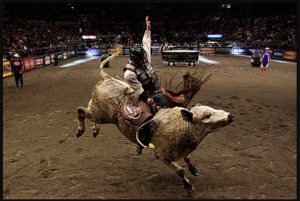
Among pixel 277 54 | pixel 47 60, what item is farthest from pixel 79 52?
pixel 277 54

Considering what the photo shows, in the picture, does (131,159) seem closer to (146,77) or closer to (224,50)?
(146,77)

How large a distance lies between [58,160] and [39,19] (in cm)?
4339

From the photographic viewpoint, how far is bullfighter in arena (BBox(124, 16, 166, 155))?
5156mm

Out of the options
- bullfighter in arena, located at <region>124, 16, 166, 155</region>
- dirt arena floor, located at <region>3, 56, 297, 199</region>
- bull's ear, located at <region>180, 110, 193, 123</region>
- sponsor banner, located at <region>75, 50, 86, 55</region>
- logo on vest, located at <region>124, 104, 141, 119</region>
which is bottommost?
sponsor banner, located at <region>75, 50, 86, 55</region>

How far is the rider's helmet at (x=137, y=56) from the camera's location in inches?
203

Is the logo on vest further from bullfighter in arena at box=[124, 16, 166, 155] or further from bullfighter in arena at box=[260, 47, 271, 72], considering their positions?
bullfighter in arena at box=[260, 47, 271, 72]

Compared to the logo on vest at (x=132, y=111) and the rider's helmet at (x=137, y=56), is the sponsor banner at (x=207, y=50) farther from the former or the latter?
the logo on vest at (x=132, y=111)

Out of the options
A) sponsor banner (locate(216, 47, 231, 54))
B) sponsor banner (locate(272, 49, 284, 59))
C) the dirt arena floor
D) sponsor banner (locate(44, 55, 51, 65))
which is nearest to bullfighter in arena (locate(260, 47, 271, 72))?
the dirt arena floor

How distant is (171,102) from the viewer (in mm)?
5465

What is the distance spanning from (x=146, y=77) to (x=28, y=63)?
18471 mm

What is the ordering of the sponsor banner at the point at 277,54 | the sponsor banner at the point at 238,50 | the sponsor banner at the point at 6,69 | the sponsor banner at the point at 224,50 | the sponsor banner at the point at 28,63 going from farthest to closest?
1. the sponsor banner at the point at 224,50
2. the sponsor banner at the point at 238,50
3. the sponsor banner at the point at 277,54
4. the sponsor banner at the point at 28,63
5. the sponsor banner at the point at 6,69

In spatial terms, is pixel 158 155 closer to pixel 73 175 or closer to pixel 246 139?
pixel 73 175

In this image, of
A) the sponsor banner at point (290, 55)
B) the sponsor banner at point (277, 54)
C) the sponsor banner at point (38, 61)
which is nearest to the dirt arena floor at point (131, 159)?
the sponsor banner at point (38, 61)

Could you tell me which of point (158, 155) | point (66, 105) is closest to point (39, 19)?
point (66, 105)
